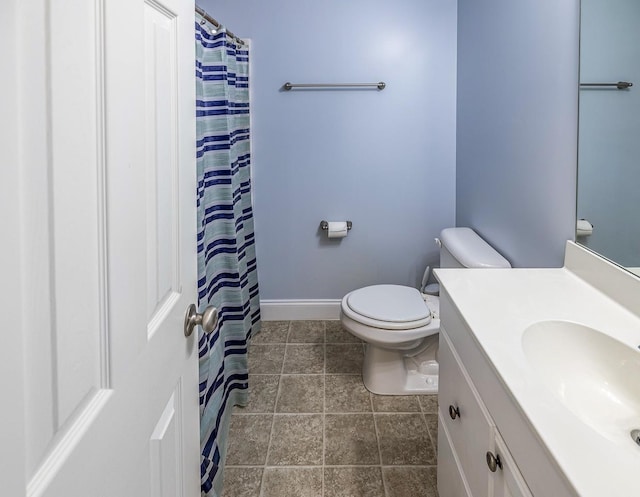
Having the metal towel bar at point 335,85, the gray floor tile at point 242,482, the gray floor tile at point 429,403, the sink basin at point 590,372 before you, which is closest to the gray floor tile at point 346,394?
the gray floor tile at point 429,403

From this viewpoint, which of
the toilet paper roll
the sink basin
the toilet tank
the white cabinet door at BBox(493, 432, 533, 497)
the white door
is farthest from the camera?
the toilet paper roll

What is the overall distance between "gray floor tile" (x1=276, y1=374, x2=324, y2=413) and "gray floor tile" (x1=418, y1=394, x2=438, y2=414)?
47 cm

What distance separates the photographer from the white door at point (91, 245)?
1.17 feet

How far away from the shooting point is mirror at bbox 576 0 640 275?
106 centimetres

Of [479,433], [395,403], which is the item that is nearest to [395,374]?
[395,403]

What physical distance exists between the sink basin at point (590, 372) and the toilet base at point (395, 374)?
1076mm

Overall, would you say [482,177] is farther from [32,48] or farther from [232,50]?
[32,48]

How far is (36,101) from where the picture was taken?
1.23 feet

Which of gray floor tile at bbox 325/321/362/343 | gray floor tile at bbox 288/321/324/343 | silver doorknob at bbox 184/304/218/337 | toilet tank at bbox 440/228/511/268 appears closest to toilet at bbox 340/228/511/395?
toilet tank at bbox 440/228/511/268

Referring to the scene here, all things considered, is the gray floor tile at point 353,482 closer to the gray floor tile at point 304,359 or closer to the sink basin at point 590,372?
the gray floor tile at point 304,359

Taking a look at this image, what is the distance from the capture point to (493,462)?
80 centimetres

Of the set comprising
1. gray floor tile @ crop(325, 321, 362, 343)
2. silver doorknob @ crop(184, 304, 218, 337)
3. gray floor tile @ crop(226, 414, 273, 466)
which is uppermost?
silver doorknob @ crop(184, 304, 218, 337)

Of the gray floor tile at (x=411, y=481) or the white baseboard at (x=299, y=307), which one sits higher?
the white baseboard at (x=299, y=307)

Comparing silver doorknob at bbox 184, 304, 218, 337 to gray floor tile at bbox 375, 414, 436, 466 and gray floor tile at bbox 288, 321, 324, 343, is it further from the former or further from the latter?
gray floor tile at bbox 288, 321, 324, 343
